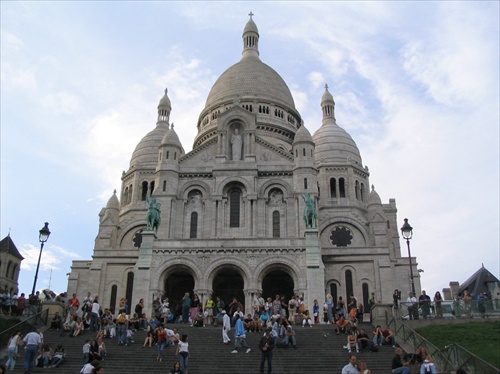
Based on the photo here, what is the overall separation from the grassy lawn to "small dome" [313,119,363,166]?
109 feet

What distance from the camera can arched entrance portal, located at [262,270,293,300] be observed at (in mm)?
43625

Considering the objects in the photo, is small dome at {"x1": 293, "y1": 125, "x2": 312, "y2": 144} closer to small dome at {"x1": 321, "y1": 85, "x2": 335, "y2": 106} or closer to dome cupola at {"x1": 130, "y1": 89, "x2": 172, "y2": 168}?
dome cupola at {"x1": 130, "y1": 89, "x2": 172, "y2": 168}

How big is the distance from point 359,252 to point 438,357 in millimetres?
27053

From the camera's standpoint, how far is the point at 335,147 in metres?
59.6

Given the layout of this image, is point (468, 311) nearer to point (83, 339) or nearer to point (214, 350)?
point (214, 350)

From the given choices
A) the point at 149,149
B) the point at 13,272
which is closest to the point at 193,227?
the point at 149,149

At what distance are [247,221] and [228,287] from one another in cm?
528

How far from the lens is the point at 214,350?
82.5 ft

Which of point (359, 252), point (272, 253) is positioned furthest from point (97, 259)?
point (359, 252)

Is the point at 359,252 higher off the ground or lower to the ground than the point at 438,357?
higher

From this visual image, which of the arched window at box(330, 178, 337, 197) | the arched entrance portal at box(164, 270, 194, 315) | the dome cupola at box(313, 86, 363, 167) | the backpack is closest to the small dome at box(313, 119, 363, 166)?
the dome cupola at box(313, 86, 363, 167)

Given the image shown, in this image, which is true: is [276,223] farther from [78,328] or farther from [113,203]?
[78,328]

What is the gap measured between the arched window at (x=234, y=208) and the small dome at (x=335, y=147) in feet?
48.6

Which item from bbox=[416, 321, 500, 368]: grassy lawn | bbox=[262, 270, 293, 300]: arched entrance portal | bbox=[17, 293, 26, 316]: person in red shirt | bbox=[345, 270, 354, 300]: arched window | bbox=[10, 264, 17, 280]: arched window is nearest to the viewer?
bbox=[416, 321, 500, 368]: grassy lawn
